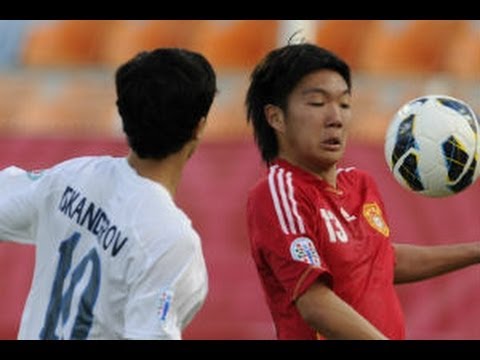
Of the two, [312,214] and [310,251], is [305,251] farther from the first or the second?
[312,214]

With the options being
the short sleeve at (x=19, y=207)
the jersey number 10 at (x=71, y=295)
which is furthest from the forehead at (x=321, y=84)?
the jersey number 10 at (x=71, y=295)

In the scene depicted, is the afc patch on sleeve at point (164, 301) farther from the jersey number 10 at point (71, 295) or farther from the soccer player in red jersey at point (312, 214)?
the soccer player in red jersey at point (312, 214)

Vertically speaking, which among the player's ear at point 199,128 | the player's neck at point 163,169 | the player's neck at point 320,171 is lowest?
the player's neck at point 320,171

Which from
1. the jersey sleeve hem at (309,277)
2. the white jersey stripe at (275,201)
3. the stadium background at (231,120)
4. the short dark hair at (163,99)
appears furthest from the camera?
the stadium background at (231,120)

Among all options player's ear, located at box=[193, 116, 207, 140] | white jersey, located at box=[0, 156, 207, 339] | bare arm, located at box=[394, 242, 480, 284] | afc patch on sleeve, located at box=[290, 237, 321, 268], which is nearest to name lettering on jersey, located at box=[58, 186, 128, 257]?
white jersey, located at box=[0, 156, 207, 339]

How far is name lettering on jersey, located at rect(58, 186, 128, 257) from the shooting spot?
4.25 meters

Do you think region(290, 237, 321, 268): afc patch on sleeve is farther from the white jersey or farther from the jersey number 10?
the jersey number 10

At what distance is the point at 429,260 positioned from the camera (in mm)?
5836

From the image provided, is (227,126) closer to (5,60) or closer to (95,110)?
(95,110)

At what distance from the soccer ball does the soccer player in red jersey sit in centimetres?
19

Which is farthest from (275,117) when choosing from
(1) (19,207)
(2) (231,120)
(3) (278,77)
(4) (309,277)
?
(2) (231,120)

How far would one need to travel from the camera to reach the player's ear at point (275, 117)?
17.7 ft

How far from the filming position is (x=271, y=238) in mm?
5172
